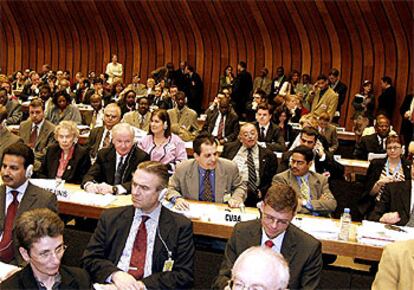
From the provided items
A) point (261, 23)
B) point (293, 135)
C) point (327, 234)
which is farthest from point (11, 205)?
point (261, 23)

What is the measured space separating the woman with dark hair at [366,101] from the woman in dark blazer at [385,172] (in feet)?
18.0

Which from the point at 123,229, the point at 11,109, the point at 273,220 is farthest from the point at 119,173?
the point at 11,109

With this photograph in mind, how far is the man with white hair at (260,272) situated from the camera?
80.5 inches

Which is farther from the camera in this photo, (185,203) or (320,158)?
(320,158)

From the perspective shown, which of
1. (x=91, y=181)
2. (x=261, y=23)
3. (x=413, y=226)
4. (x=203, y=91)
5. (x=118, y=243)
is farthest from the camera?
(x=203, y=91)

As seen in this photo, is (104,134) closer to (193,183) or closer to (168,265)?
(193,183)

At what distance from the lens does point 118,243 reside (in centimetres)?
321

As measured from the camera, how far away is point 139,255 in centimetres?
318

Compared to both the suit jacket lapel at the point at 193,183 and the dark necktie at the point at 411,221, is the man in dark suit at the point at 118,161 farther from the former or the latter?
the dark necktie at the point at 411,221

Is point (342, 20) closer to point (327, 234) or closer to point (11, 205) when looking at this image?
point (327, 234)

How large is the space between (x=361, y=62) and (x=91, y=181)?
26.7 feet

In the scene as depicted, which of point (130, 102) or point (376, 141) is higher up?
point (130, 102)

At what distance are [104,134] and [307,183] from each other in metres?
2.43

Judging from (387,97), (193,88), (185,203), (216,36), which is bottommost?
(185,203)
